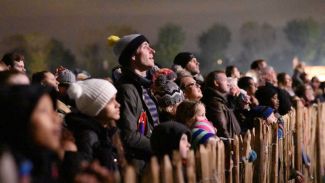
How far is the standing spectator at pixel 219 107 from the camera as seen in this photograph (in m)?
6.66

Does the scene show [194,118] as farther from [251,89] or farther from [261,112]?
[251,89]

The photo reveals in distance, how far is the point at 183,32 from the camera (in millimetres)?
32156

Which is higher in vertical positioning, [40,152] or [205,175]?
[40,152]

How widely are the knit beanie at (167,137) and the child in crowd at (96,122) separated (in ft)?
1.05

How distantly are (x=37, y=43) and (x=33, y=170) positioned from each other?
78.5ft

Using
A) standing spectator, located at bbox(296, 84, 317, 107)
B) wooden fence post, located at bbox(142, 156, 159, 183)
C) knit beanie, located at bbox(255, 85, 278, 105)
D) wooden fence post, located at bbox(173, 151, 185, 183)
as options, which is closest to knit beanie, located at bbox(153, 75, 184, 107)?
wooden fence post, located at bbox(173, 151, 185, 183)

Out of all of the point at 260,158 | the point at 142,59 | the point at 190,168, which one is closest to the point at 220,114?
the point at 260,158

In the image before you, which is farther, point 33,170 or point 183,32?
point 183,32

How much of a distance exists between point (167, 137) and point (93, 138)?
2.06 feet

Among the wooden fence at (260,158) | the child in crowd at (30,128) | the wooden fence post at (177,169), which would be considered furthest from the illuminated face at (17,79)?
the wooden fence post at (177,169)

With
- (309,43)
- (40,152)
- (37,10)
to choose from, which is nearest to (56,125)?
(40,152)

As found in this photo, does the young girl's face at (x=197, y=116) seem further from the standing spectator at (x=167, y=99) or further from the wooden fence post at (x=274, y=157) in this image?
the wooden fence post at (x=274, y=157)

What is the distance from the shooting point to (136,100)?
17.6 ft

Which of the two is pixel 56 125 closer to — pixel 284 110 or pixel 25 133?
pixel 25 133
